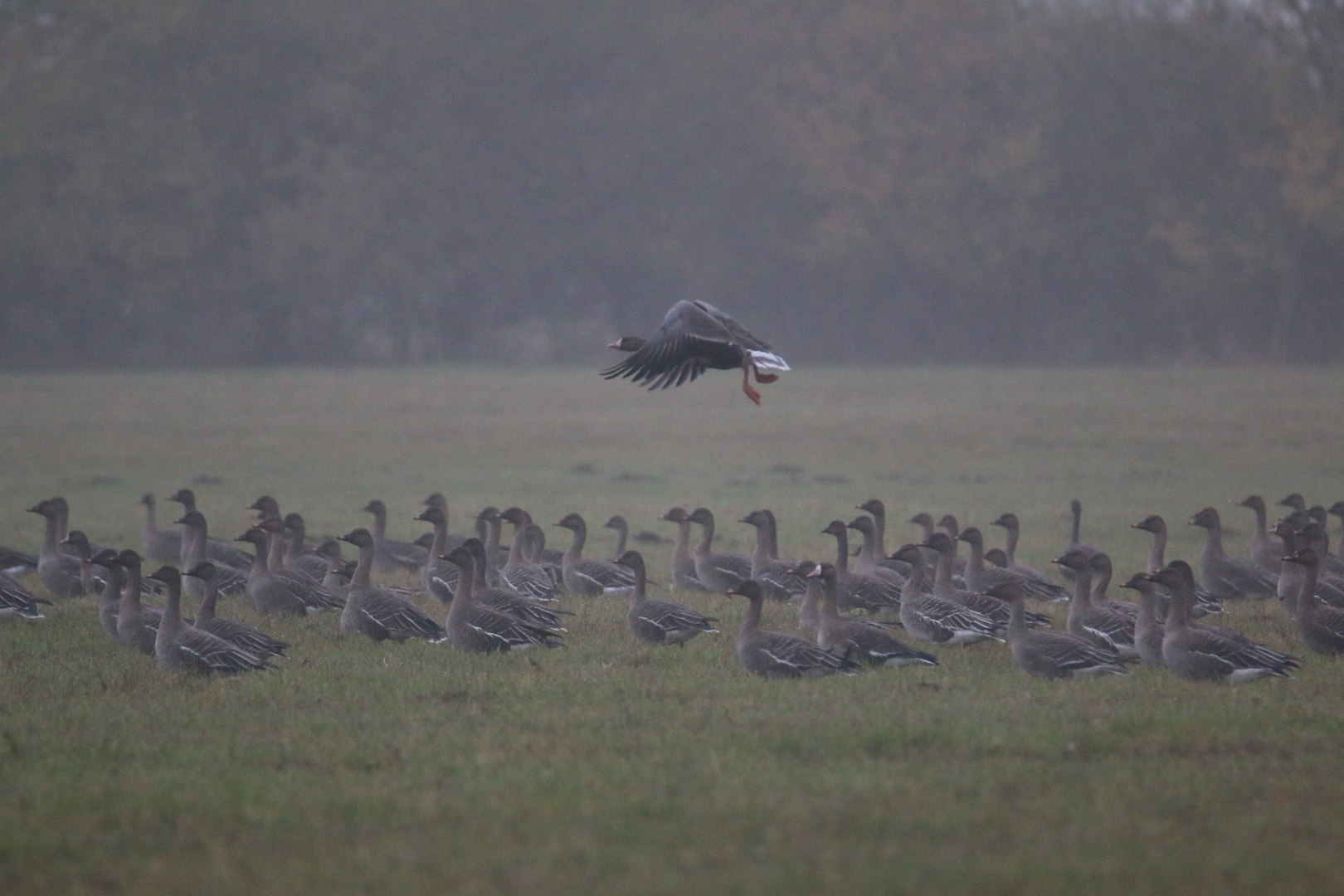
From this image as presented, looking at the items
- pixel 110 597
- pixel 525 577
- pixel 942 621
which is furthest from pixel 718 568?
pixel 110 597

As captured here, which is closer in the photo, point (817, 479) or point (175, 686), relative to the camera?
point (175, 686)

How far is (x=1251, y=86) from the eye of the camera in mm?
50781

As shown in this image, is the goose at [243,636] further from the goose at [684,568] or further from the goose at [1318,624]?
the goose at [1318,624]

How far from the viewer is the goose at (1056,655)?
387 inches

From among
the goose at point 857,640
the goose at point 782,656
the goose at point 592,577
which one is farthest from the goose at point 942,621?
A: the goose at point 592,577

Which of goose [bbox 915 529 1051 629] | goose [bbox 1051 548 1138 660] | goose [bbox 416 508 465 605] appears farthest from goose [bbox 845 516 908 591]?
goose [bbox 416 508 465 605]

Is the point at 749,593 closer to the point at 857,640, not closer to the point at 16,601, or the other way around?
the point at 857,640

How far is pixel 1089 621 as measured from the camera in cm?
1105

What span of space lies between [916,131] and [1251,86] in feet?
35.4

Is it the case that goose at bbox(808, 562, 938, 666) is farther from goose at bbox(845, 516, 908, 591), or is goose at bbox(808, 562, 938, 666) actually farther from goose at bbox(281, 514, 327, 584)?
goose at bbox(281, 514, 327, 584)

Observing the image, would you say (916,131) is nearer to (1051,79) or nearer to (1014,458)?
(1051,79)

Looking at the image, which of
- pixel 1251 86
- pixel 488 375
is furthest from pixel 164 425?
pixel 1251 86

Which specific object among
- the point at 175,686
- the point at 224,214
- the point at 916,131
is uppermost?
the point at 916,131

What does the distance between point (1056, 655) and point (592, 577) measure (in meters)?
5.73
